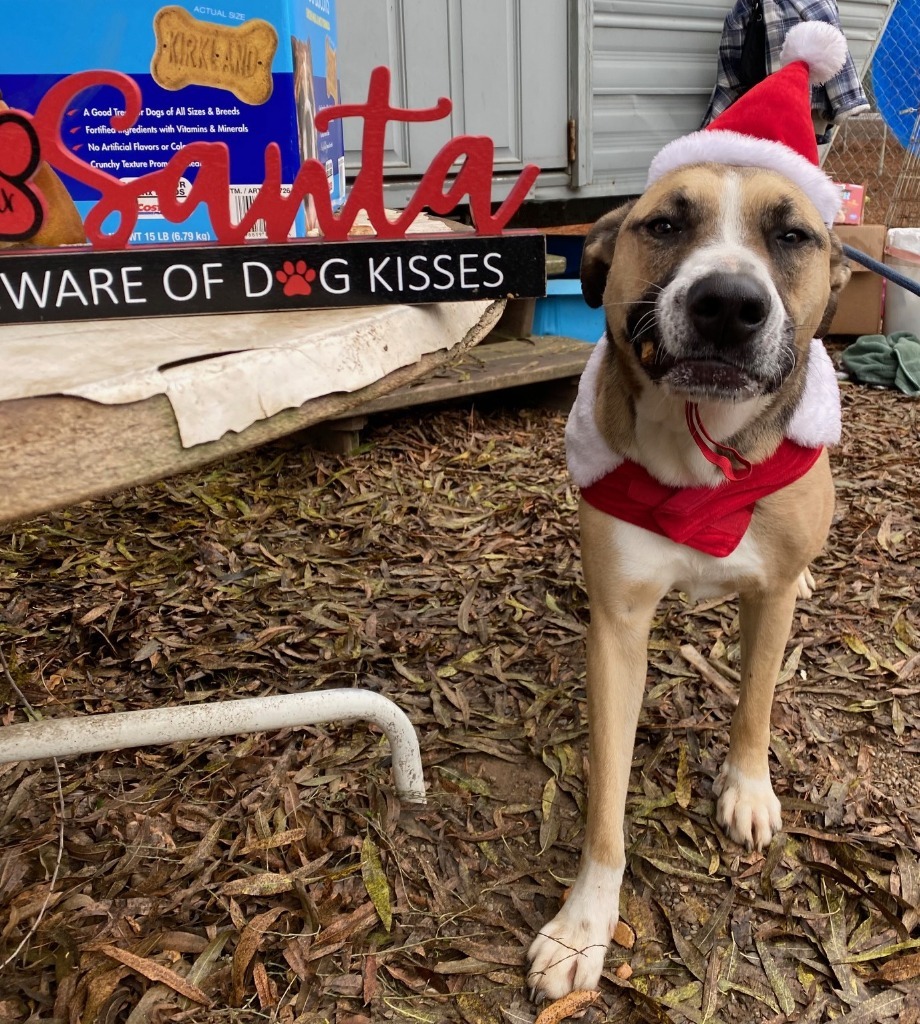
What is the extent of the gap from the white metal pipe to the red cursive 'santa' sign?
2.82 ft

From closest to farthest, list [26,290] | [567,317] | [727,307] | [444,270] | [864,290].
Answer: [26,290]
[444,270]
[727,307]
[567,317]
[864,290]

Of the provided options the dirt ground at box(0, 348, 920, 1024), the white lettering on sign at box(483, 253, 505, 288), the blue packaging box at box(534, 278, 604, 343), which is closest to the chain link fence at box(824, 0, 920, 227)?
the blue packaging box at box(534, 278, 604, 343)

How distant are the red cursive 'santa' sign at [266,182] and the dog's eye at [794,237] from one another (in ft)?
1.92

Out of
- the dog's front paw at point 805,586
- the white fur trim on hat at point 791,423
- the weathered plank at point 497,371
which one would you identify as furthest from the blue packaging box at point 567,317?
the white fur trim on hat at point 791,423

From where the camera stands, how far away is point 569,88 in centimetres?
524

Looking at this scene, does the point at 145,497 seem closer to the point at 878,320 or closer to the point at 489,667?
the point at 489,667

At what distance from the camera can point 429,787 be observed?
2113mm

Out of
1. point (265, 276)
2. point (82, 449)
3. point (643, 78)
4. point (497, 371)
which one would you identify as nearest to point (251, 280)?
point (265, 276)

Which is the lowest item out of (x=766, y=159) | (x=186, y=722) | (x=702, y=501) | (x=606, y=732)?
(x=606, y=732)

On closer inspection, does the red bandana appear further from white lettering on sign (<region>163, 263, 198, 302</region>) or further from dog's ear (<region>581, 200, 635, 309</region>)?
white lettering on sign (<region>163, 263, 198, 302</region>)

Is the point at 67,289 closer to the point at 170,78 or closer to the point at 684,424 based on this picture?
the point at 170,78

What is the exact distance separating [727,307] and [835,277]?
59 cm

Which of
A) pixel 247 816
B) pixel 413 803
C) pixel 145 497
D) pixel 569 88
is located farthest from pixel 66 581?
pixel 569 88

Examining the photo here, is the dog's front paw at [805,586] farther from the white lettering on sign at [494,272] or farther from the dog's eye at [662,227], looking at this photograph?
the white lettering on sign at [494,272]
